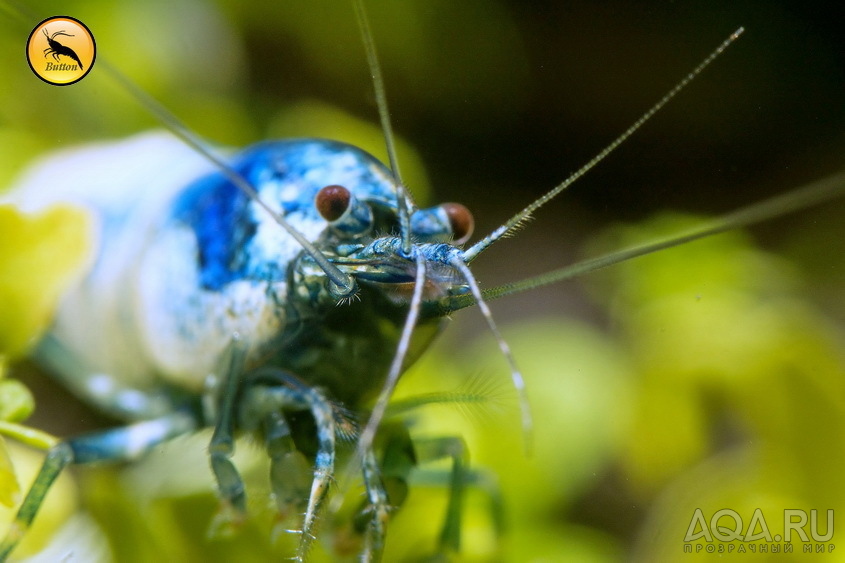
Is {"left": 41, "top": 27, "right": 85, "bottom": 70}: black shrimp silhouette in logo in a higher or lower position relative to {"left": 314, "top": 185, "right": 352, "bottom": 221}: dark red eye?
higher

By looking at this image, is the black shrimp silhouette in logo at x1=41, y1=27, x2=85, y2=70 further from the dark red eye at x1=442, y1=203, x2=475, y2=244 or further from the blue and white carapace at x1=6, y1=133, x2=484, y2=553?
the dark red eye at x1=442, y1=203, x2=475, y2=244

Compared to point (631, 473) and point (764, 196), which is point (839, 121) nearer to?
point (764, 196)

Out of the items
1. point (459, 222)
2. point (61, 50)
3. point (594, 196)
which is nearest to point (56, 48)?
point (61, 50)

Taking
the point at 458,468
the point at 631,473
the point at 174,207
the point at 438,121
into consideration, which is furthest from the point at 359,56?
the point at 631,473

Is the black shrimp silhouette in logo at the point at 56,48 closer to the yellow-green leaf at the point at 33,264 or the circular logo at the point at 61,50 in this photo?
the circular logo at the point at 61,50
